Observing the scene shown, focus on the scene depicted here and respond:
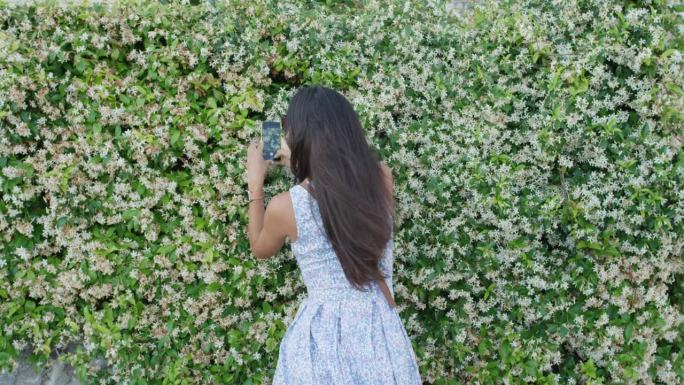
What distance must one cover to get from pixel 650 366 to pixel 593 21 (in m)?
1.83

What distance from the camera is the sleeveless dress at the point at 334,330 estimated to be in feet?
7.73

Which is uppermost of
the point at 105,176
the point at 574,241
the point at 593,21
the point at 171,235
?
the point at 593,21

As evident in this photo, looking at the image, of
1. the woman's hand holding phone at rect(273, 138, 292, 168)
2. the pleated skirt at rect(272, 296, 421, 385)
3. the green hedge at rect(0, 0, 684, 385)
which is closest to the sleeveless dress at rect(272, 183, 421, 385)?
the pleated skirt at rect(272, 296, 421, 385)

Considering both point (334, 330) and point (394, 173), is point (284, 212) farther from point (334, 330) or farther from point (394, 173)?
point (394, 173)

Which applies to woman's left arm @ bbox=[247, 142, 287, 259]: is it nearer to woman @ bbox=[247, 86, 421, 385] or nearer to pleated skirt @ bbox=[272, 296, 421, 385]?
woman @ bbox=[247, 86, 421, 385]

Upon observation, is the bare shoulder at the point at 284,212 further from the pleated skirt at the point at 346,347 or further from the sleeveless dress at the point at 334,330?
the pleated skirt at the point at 346,347

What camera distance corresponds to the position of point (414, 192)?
3303mm

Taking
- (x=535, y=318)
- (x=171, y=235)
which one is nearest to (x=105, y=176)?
(x=171, y=235)

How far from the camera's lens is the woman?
231 centimetres

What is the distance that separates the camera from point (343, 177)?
2297 mm

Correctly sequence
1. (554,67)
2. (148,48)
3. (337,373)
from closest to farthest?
1. (337,373)
2. (148,48)
3. (554,67)

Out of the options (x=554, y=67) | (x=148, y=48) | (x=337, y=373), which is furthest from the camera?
(x=554, y=67)

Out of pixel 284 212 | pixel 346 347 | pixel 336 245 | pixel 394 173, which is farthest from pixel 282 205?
pixel 394 173

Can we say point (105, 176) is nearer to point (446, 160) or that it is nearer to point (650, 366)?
point (446, 160)
